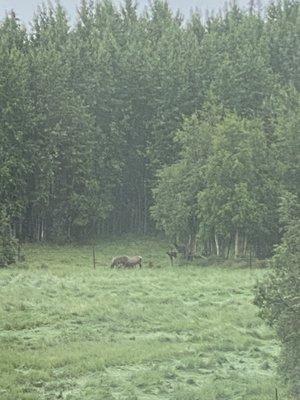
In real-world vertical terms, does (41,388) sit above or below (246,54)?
below

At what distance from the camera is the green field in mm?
12281

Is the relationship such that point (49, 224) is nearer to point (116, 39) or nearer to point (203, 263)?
point (203, 263)

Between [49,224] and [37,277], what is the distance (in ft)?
91.9

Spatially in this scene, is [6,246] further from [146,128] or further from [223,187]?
[146,128]

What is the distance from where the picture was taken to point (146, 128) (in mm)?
61062

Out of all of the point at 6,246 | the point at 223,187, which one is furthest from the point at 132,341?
the point at 223,187

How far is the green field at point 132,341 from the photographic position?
12.3 m

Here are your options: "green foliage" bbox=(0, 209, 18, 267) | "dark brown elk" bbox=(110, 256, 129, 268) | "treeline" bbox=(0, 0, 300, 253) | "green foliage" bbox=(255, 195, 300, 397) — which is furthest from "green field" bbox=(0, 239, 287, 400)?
"treeline" bbox=(0, 0, 300, 253)

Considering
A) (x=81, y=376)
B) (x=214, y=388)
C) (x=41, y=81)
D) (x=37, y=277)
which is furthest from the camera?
(x=41, y=81)

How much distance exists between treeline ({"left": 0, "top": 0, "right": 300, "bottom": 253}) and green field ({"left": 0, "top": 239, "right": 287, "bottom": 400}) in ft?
54.7

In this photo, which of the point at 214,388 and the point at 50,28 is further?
the point at 50,28

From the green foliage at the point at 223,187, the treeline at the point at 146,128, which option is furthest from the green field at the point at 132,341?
the treeline at the point at 146,128

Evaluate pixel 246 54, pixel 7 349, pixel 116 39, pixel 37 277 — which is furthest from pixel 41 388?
pixel 116 39

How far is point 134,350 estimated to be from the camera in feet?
49.4
